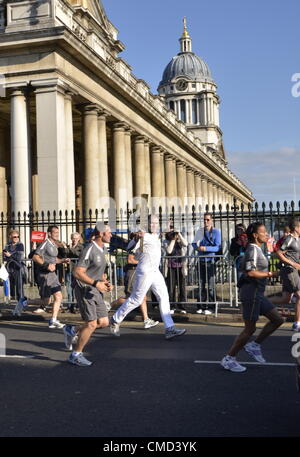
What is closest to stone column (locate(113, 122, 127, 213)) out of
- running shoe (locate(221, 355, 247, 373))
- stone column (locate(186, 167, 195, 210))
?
stone column (locate(186, 167, 195, 210))

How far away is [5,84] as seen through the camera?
21.6 metres

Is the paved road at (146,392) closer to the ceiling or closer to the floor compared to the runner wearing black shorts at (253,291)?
closer to the floor

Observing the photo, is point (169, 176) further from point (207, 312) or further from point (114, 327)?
point (114, 327)

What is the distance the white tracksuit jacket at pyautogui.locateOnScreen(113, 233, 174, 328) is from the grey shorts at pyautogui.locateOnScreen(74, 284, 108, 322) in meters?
1.73

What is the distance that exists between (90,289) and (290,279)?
399 centimetres

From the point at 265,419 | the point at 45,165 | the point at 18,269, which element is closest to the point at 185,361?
the point at 265,419

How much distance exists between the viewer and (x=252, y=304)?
7.05 m

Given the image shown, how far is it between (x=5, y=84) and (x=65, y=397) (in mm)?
17796

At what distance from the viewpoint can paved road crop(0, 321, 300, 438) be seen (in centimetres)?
488

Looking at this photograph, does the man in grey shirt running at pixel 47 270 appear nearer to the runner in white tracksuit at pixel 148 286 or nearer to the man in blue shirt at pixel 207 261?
the runner in white tracksuit at pixel 148 286

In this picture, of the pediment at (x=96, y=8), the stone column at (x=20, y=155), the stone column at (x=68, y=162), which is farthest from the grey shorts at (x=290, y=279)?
the pediment at (x=96, y=8)

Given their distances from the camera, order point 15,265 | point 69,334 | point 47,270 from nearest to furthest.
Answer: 1. point 69,334
2. point 47,270
3. point 15,265

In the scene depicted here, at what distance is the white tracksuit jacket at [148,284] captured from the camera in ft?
31.2

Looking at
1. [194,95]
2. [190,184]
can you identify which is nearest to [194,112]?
[194,95]
